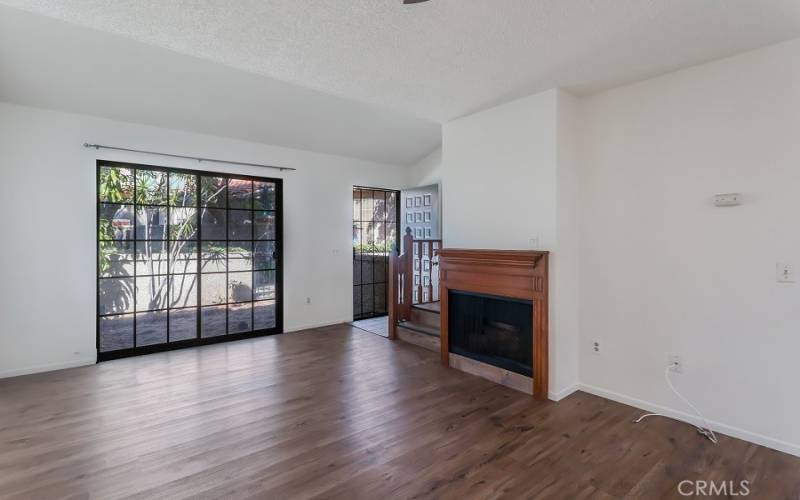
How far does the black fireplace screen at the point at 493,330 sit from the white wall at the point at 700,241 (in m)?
0.54

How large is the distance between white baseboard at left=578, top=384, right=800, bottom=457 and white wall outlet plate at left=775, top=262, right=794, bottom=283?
102 centimetres

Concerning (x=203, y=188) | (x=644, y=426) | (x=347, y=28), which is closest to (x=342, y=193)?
(x=203, y=188)

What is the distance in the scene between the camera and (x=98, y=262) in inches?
162

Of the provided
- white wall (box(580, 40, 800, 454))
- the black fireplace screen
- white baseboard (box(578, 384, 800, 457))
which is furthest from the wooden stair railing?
white baseboard (box(578, 384, 800, 457))

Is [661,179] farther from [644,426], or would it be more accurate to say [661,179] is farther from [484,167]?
[644,426]

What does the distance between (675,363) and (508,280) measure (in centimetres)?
136

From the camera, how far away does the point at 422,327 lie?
193 inches

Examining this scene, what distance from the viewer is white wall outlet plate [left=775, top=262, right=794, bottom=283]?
7.74 feet

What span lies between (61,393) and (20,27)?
2958 millimetres

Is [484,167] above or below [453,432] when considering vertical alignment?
above

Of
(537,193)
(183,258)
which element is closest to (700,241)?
(537,193)

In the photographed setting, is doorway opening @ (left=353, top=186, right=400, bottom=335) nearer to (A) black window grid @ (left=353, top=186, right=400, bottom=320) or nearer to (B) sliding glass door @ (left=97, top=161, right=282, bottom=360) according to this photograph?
(A) black window grid @ (left=353, top=186, right=400, bottom=320)
